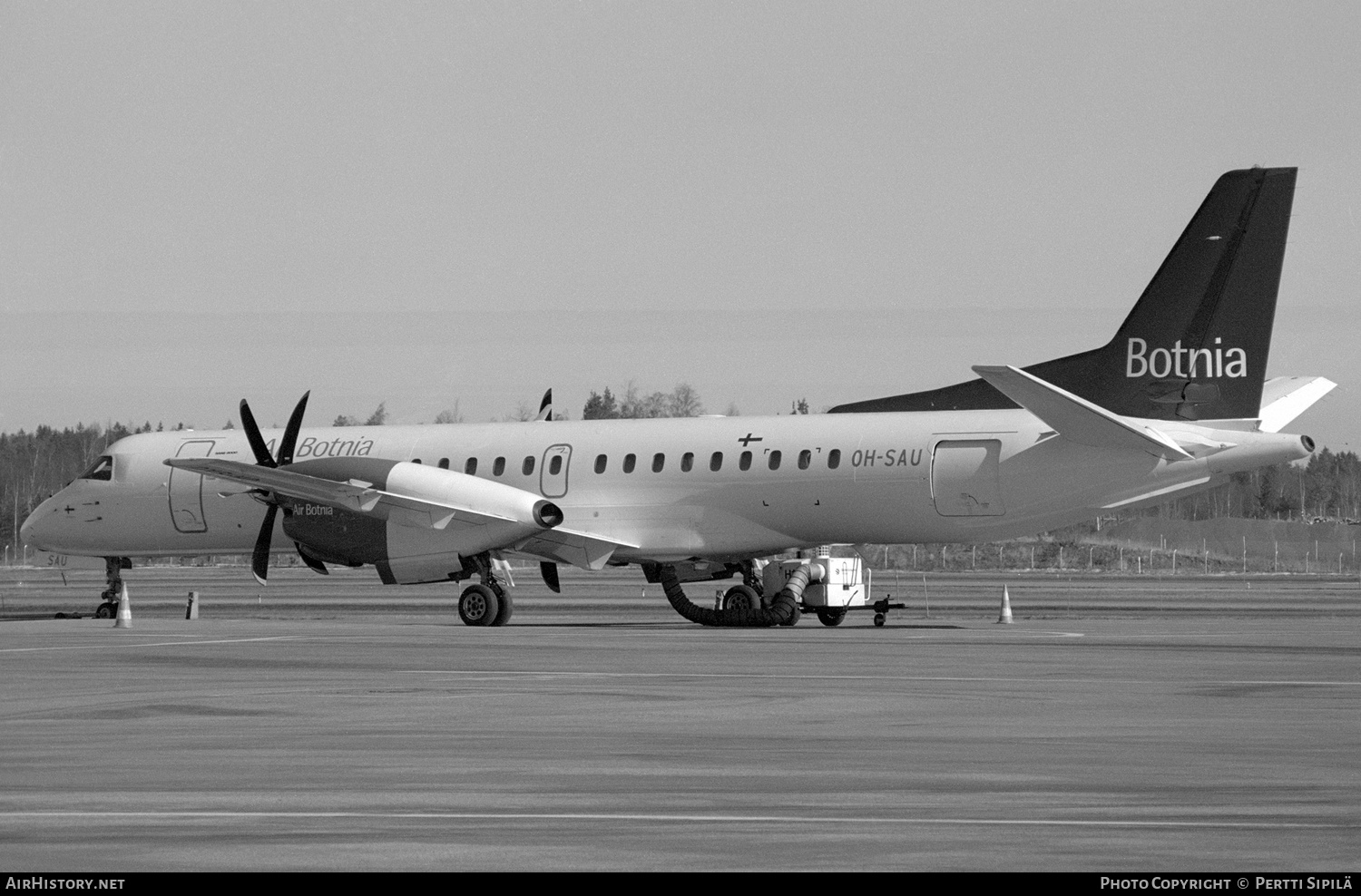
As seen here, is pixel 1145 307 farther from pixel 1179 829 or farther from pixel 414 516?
pixel 1179 829

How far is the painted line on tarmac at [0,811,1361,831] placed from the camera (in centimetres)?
904

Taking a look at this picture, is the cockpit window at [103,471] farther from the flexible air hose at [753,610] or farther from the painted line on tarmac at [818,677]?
the painted line on tarmac at [818,677]

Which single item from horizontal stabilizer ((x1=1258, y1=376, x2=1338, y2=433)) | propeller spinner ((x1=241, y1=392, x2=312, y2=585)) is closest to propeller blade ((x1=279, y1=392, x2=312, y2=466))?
propeller spinner ((x1=241, y1=392, x2=312, y2=585))

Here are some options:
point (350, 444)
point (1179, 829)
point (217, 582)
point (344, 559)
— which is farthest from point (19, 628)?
point (217, 582)

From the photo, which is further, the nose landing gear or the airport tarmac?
the nose landing gear

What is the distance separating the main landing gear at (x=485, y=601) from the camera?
108ft

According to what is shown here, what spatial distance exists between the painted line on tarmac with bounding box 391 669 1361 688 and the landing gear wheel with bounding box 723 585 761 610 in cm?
1432

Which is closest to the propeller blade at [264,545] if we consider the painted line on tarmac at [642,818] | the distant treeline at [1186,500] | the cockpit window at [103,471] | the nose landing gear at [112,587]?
the nose landing gear at [112,587]

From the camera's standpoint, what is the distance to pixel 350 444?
37656mm

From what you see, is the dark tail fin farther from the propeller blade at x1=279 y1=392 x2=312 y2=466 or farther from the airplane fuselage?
Result: the propeller blade at x1=279 y1=392 x2=312 y2=466

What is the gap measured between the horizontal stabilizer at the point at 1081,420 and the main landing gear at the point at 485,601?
1037 centimetres

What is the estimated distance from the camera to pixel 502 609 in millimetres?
33031

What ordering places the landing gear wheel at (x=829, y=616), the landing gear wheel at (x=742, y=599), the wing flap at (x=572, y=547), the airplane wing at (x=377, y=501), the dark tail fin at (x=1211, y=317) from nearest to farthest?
the dark tail fin at (x=1211, y=317)
the airplane wing at (x=377, y=501)
the wing flap at (x=572, y=547)
the landing gear wheel at (x=829, y=616)
the landing gear wheel at (x=742, y=599)
